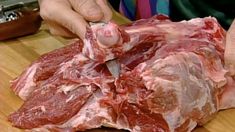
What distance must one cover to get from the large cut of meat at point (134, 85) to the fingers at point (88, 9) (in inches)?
3.2

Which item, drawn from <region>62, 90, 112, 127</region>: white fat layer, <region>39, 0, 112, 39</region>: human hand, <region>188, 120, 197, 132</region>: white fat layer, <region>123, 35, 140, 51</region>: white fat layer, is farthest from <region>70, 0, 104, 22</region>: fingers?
<region>188, 120, 197, 132</region>: white fat layer

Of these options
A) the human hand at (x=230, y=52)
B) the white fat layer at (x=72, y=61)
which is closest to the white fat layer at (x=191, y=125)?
the human hand at (x=230, y=52)

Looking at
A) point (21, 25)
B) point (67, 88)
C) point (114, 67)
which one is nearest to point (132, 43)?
point (114, 67)

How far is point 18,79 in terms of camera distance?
163 centimetres

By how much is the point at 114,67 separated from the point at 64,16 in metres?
0.24

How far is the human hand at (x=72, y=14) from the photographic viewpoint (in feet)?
5.26

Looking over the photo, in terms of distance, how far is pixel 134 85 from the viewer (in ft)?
4.70

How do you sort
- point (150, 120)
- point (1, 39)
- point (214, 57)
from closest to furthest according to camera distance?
point (150, 120) → point (214, 57) → point (1, 39)

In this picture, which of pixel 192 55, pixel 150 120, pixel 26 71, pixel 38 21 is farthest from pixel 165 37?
pixel 38 21

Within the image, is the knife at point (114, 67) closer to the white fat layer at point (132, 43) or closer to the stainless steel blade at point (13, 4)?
the white fat layer at point (132, 43)

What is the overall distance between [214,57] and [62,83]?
343 millimetres

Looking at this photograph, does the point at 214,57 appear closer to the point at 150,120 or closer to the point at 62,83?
the point at 150,120

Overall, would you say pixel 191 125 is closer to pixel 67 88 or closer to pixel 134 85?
pixel 134 85

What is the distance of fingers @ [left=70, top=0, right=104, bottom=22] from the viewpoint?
1590 mm
